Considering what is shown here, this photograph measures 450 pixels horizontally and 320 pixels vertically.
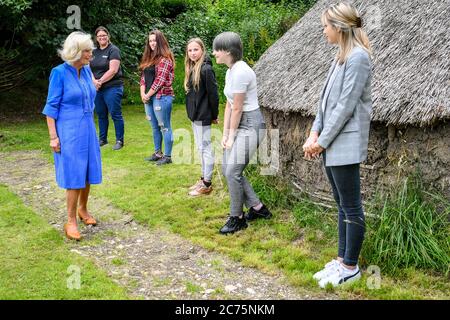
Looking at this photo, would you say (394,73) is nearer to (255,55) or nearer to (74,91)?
(74,91)

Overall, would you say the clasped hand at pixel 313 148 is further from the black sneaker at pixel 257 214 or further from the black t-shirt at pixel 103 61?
the black t-shirt at pixel 103 61

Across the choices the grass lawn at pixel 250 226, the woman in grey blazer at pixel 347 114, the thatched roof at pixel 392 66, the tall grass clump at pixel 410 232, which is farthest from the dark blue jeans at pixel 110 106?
the woman in grey blazer at pixel 347 114

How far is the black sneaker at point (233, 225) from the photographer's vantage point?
542 cm

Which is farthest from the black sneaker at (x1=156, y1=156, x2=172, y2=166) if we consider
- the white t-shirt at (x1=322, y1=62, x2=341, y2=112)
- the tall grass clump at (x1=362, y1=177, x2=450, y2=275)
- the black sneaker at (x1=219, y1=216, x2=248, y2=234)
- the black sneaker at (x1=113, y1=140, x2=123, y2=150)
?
the white t-shirt at (x1=322, y1=62, x2=341, y2=112)

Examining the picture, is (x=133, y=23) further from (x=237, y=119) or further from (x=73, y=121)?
(x=237, y=119)

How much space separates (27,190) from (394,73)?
483 centimetres

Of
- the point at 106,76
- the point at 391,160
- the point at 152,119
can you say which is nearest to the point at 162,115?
the point at 152,119

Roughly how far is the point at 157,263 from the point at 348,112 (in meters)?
2.22

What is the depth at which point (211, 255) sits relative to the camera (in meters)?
5.00

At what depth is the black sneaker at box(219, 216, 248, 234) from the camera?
17.8 ft

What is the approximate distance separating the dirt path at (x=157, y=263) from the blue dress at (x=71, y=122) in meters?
0.69

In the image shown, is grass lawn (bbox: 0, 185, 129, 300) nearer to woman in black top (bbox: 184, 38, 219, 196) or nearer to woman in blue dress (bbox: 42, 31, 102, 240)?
woman in blue dress (bbox: 42, 31, 102, 240)

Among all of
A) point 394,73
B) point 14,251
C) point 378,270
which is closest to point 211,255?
point 378,270

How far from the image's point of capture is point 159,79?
25.2 ft
